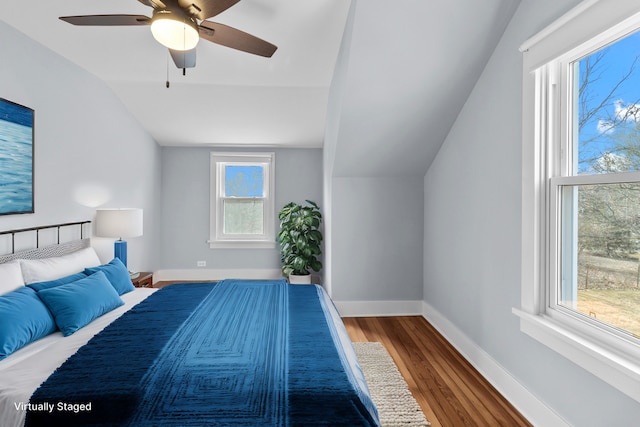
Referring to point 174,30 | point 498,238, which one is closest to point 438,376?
point 498,238

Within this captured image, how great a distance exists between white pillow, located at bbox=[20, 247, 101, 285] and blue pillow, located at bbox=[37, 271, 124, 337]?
0.88 ft

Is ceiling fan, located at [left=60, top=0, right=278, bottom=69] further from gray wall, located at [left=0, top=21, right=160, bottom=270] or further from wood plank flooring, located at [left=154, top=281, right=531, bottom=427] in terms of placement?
wood plank flooring, located at [left=154, top=281, right=531, bottom=427]

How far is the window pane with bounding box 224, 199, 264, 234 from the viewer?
5.73 meters

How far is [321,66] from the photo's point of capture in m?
3.74

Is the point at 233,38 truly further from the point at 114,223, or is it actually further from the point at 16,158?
the point at 114,223

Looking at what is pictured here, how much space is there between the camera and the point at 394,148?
12.0 ft

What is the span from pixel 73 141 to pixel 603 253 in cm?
404

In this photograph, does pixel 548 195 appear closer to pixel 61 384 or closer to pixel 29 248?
pixel 61 384

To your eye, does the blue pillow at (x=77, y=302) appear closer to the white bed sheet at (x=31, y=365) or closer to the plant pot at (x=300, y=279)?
the white bed sheet at (x=31, y=365)

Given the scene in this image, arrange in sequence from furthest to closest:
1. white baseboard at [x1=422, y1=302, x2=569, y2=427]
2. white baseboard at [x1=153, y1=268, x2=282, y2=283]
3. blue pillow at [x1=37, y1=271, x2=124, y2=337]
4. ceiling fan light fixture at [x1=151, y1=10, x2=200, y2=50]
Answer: white baseboard at [x1=153, y1=268, x2=282, y2=283]
blue pillow at [x1=37, y1=271, x2=124, y2=337]
white baseboard at [x1=422, y1=302, x2=569, y2=427]
ceiling fan light fixture at [x1=151, y1=10, x2=200, y2=50]

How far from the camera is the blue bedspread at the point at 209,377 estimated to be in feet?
4.64

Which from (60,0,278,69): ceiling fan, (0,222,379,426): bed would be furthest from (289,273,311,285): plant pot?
(60,0,278,69): ceiling fan

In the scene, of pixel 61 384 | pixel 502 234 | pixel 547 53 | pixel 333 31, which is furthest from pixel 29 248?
pixel 547 53

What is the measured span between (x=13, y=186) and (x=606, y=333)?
3750 millimetres
